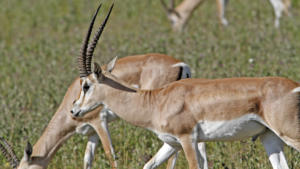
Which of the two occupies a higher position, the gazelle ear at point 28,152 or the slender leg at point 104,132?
the slender leg at point 104,132

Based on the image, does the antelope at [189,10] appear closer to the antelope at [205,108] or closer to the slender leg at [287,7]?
the slender leg at [287,7]

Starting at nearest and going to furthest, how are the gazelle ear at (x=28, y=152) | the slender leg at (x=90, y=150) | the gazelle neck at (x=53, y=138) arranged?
the gazelle ear at (x=28, y=152), the gazelle neck at (x=53, y=138), the slender leg at (x=90, y=150)

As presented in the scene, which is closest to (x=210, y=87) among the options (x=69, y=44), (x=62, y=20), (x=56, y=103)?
(x=56, y=103)

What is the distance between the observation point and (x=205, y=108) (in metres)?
5.28

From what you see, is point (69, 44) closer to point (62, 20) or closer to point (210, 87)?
point (62, 20)

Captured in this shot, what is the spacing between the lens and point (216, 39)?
38.0 ft

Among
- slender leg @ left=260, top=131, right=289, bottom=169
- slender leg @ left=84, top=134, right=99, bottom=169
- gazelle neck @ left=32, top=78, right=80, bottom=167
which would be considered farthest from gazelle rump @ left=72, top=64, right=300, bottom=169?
slender leg @ left=84, top=134, right=99, bottom=169

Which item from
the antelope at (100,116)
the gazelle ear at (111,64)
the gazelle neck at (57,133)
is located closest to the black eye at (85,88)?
the gazelle ear at (111,64)

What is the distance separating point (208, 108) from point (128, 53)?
19.3 ft

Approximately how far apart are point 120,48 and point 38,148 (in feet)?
16.2

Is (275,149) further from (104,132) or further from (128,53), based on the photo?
(128,53)

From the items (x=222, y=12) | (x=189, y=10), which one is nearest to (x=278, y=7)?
(x=222, y=12)

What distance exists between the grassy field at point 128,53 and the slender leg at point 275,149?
0.37m

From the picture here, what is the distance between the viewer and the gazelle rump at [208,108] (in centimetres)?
499
